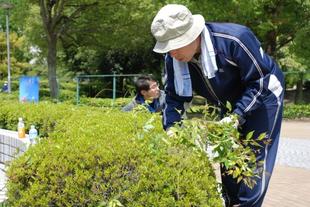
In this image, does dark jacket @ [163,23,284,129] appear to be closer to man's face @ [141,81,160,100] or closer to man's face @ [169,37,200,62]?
man's face @ [169,37,200,62]

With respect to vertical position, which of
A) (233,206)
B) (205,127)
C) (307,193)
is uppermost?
(205,127)

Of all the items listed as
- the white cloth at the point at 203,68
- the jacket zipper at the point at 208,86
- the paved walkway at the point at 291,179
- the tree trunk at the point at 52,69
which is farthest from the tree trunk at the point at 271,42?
the white cloth at the point at 203,68

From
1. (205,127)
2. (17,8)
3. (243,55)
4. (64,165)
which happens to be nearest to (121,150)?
(64,165)

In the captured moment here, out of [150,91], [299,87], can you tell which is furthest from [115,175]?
[299,87]

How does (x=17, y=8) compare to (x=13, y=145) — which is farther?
(x=17, y=8)

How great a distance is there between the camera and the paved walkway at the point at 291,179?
541cm

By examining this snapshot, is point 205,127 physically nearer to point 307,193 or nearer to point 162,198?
point 162,198

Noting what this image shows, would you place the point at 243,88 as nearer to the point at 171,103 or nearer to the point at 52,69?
the point at 171,103

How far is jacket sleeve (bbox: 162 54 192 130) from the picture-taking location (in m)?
2.74

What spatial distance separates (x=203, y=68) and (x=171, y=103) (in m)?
0.36

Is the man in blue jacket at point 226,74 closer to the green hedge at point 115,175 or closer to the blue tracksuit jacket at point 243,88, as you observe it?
the blue tracksuit jacket at point 243,88

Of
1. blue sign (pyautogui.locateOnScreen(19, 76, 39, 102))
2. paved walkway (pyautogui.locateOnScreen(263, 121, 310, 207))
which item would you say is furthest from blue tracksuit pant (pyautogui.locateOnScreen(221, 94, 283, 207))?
blue sign (pyautogui.locateOnScreen(19, 76, 39, 102))

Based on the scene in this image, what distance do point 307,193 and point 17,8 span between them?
20.1 meters

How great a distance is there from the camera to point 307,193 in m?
5.73
